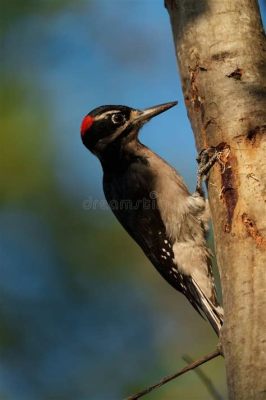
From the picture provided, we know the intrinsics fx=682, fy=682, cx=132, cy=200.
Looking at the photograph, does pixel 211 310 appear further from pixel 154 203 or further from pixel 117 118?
pixel 117 118

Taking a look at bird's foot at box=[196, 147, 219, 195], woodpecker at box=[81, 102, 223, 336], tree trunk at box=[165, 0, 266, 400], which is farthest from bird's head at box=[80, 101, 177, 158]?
bird's foot at box=[196, 147, 219, 195]

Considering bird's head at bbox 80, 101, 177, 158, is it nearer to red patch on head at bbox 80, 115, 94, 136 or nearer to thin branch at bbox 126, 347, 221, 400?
red patch on head at bbox 80, 115, 94, 136

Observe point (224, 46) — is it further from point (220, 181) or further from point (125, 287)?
point (125, 287)

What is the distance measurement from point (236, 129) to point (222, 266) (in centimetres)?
61

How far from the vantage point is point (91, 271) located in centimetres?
524

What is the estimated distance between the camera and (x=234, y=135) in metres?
2.80

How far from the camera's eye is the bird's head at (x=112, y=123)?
15.7 ft

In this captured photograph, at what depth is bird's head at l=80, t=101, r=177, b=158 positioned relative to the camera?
4785 mm

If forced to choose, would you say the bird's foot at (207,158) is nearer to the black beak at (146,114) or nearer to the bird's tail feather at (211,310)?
the bird's tail feather at (211,310)

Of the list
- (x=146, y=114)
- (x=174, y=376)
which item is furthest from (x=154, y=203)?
(x=174, y=376)

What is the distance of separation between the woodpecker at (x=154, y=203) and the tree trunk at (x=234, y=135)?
4.58 ft

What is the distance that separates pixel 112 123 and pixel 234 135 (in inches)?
83.2

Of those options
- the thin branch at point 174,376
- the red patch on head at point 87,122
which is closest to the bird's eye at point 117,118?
the red patch on head at point 87,122

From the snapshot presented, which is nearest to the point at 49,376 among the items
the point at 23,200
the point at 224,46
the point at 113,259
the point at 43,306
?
the point at 43,306
